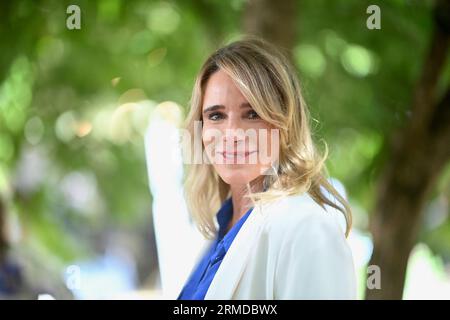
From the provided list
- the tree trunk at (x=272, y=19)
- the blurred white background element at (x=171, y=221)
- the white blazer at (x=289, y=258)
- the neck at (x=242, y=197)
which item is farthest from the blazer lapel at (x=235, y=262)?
the tree trunk at (x=272, y=19)

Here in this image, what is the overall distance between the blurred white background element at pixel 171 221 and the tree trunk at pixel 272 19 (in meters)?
0.45

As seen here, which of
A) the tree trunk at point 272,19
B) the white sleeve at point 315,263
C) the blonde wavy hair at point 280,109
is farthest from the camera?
the tree trunk at point 272,19

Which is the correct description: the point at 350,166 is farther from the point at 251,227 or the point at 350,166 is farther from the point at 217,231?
the point at 251,227

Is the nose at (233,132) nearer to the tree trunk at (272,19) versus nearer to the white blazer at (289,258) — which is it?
the white blazer at (289,258)

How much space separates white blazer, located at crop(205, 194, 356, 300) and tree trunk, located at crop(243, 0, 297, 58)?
1.23 metres

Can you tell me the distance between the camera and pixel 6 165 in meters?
3.54

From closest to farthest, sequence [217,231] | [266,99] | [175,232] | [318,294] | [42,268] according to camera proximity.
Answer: [318,294] < [266,99] < [217,231] < [175,232] < [42,268]

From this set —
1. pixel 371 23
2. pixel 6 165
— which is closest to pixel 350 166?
pixel 371 23

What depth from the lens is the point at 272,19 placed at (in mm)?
2334

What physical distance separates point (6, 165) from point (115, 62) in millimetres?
750

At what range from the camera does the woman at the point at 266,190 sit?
1092 mm

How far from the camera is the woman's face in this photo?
1269mm

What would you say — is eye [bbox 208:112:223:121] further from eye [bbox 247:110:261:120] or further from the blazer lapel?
the blazer lapel

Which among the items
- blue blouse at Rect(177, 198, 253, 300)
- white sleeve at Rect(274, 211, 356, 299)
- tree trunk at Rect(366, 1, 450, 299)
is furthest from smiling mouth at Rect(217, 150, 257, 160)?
tree trunk at Rect(366, 1, 450, 299)
